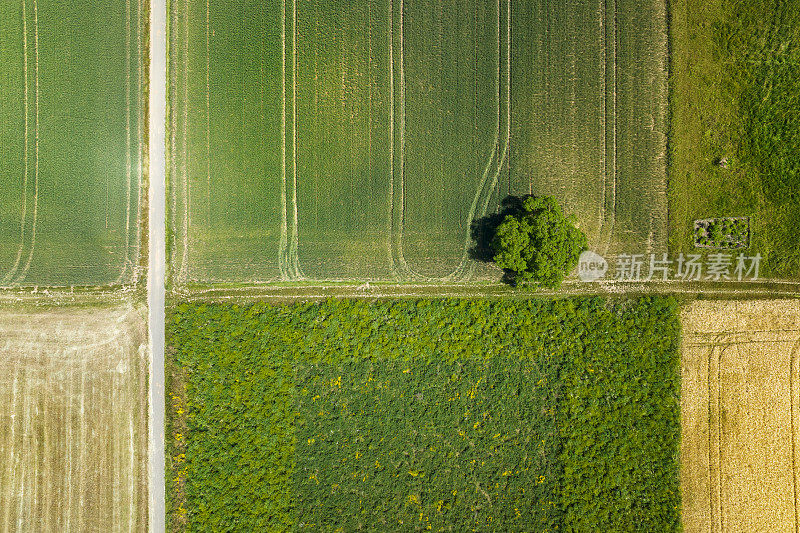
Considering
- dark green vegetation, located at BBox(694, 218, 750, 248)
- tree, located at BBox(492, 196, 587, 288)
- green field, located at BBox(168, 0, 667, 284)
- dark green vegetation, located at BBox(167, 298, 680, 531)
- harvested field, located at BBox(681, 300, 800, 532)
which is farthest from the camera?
green field, located at BBox(168, 0, 667, 284)

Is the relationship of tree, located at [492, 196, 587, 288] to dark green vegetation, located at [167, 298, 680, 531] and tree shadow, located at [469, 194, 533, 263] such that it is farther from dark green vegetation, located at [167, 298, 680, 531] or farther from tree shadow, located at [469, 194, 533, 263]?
dark green vegetation, located at [167, 298, 680, 531]

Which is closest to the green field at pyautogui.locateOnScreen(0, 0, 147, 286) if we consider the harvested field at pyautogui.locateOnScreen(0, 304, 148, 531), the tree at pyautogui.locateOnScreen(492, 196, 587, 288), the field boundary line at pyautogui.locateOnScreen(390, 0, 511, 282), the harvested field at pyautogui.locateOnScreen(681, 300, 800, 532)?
the harvested field at pyautogui.locateOnScreen(0, 304, 148, 531)

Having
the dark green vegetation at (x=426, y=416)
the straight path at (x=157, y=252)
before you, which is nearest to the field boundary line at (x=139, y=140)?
the straight path at (x=157, y=252)

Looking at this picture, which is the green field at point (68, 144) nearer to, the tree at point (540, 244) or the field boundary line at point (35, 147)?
the field boundary line at point (35, 147)

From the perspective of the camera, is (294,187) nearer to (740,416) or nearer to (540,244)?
(540,244)

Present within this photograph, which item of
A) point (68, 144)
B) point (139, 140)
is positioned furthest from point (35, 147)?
A: point (139, 140)

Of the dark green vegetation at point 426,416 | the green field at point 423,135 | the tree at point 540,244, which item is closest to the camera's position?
the tree at point 540,244

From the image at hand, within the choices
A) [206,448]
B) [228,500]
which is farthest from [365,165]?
[228,500]
